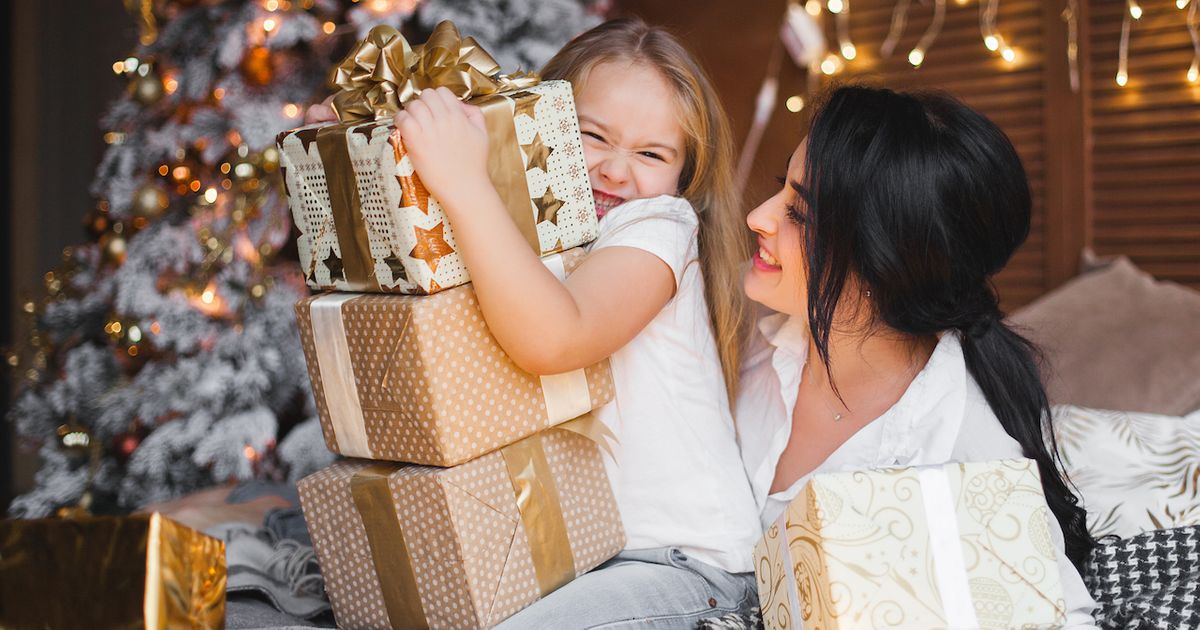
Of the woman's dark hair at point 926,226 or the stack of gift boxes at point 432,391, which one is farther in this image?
the woman's dark hair at point 926,226

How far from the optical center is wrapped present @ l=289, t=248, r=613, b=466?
0.98 meters

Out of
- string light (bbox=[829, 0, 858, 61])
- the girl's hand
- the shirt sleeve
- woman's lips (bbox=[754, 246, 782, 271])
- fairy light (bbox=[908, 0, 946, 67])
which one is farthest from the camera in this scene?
string light (bbox=[829, 0, 858, 61])

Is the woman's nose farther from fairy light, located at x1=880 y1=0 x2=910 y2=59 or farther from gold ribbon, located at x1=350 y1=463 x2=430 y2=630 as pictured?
fairy light, located at x1=880 y1=0 x2=910 y2=59

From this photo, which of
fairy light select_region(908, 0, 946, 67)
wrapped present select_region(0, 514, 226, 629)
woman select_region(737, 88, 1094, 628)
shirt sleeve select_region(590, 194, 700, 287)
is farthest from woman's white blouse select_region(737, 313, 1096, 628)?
fairy light select_region(908, 0, 946, 67)

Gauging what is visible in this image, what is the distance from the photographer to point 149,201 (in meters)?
2.07

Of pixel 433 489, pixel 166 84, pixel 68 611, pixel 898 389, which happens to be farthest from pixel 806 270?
pixel 166 84

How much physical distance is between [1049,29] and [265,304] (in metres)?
1.79

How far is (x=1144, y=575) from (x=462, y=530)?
85 centimetres

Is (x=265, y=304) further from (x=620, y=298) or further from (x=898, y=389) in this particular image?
(x=898, y=389)

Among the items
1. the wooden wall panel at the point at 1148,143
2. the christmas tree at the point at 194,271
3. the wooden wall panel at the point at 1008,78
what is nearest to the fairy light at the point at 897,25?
the wooden wall panel at the point at 1008,78

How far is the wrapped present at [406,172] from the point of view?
98cm

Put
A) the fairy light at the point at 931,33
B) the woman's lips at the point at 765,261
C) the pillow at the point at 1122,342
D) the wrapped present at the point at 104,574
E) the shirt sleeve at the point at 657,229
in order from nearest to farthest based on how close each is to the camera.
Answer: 1. the wrapped present at the point at 104,574
2. the shirt sleeve at the point at 657,229
3. the woman's lips at the point at 765,261
4. the pillow at the point at 1122,342
5. the fairy light at the point at 931,33

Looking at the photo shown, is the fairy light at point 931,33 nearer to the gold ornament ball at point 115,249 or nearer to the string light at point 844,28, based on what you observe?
the string light at point 844,28

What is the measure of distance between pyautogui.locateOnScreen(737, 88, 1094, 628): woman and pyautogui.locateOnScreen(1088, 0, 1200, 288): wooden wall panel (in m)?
1.09
